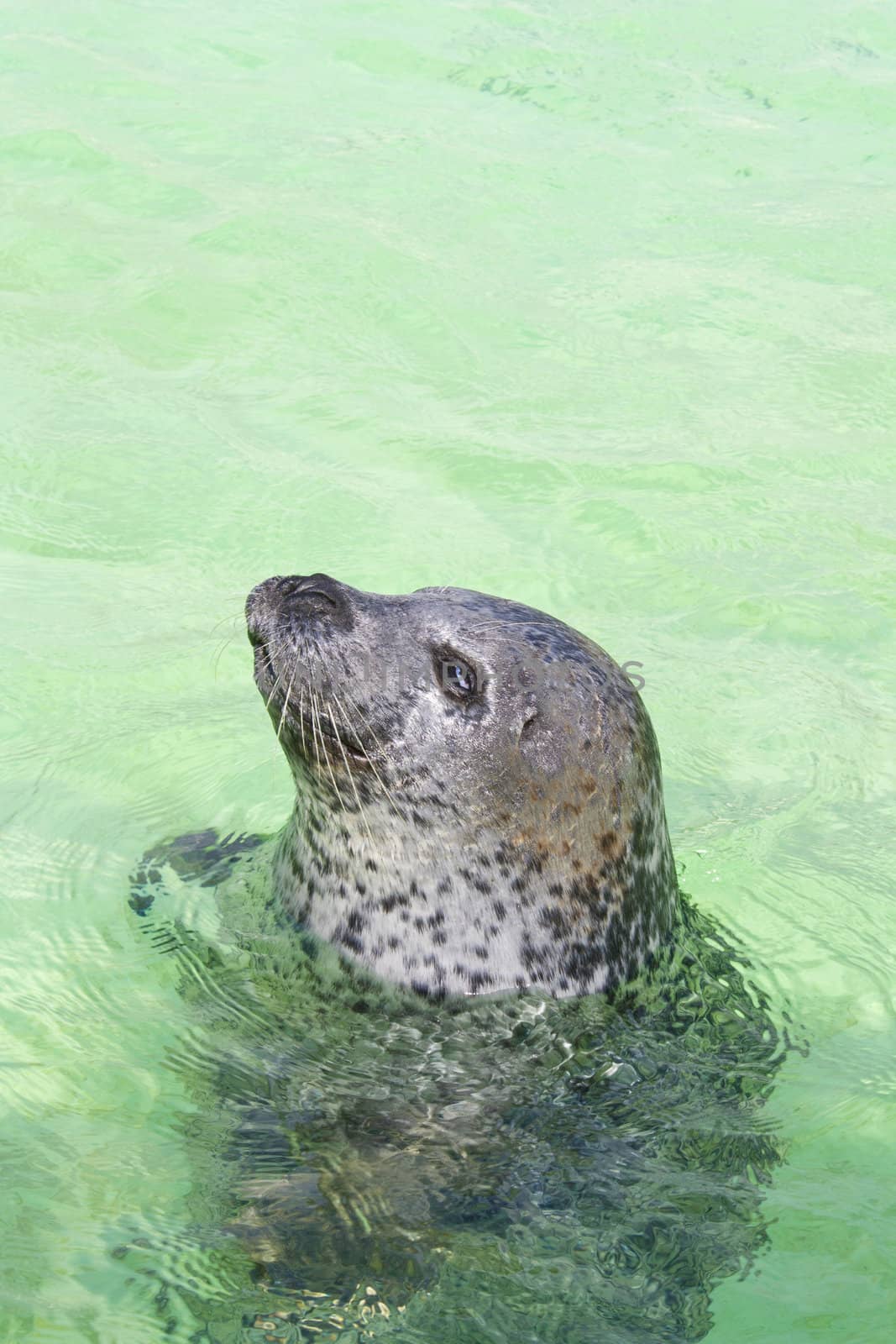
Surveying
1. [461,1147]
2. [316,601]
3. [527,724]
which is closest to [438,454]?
[316,601]

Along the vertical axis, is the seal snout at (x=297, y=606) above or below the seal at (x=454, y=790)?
above

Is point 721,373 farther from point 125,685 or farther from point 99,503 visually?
point 125,685

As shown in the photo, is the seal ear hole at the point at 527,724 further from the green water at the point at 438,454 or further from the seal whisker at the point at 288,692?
the green water at the point at 438,454

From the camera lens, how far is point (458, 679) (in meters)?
4.33

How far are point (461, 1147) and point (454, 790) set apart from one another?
0.92 meters

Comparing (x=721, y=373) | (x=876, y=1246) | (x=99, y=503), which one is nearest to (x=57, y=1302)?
(x=876, y=1246)

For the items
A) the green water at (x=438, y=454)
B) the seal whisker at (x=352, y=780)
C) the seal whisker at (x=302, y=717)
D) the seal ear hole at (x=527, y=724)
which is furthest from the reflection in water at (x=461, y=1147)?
the seal ear hole at (x=527, y=724)

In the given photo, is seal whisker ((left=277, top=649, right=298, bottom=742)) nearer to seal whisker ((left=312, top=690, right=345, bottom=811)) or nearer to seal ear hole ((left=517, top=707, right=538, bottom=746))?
seal whisker ((left=312, top=690, right=345, bottom=811))

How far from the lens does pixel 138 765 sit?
566 centimetres

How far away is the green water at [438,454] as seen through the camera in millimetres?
4180

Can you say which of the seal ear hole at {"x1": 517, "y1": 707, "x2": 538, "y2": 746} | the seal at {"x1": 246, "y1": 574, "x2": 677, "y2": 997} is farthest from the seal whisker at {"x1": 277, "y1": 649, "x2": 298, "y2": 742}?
the seal ear hole at {"x1": 517, "y1": 707, "x2": 538, "y2": 746}

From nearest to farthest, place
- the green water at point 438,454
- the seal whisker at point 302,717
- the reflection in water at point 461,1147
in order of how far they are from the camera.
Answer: the reflection in water at point 461,1147, the green water at point 438,454, the seal whisker at point 302,717

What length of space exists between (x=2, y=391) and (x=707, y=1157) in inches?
223

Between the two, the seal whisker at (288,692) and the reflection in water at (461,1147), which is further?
the seal whisker at (288,692)
